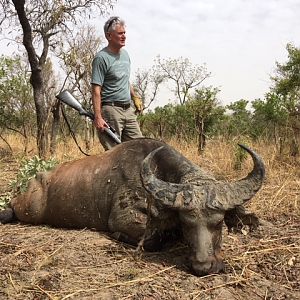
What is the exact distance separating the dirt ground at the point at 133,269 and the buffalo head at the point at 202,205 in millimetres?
165

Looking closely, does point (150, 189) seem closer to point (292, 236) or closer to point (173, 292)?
point (173, 292)

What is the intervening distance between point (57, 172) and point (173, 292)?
2.86m

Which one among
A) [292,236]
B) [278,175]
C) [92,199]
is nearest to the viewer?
[292,236]

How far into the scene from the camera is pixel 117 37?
5855 mm

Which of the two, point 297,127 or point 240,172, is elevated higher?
point 297,127

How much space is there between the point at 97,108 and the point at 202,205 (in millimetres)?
2476

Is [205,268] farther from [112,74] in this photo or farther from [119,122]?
[112,74]

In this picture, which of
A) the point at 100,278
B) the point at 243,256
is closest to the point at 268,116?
the point at 243,256

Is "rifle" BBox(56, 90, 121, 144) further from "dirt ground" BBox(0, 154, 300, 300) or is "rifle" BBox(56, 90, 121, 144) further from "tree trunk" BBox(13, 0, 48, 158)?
"tree trunk" BBox(13, 0, 48, 158)

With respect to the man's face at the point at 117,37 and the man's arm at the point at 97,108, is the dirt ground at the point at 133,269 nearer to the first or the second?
the man's arm at the point at 97,108

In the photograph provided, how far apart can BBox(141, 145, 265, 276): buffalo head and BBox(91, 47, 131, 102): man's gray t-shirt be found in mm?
2329

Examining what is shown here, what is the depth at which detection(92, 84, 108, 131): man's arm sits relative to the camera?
18.6 ft

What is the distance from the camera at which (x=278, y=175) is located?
296 inches

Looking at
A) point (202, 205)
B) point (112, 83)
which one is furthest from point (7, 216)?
point (202, 205)
